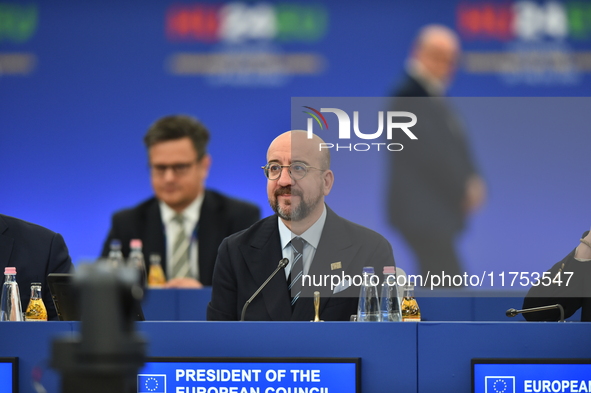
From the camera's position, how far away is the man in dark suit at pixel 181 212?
212 inches

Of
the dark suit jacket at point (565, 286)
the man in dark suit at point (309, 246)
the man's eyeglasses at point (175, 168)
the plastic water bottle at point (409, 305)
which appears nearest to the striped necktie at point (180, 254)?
the man's eyeglasses at point (175, 168)

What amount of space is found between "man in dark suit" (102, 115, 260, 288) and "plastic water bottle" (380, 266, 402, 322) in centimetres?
321

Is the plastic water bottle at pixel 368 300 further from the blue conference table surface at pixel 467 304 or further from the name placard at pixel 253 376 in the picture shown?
the blue conference table surface at pixel 467 304

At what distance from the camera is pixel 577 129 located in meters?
2.34

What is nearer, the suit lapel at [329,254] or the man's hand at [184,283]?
the suit lapel at [329,254]

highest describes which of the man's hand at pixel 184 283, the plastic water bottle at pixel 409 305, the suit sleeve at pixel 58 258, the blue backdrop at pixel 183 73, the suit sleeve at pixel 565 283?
the blue backdrop at pixel 183 73

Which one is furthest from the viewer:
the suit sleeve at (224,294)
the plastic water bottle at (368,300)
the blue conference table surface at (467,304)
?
the blue conference table surface at (467,304)

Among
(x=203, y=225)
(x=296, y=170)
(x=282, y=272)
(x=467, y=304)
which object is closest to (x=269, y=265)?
(x=282, y=272)

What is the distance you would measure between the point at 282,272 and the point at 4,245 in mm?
1072

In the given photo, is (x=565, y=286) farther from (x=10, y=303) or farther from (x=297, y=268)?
(x=10, y=303)

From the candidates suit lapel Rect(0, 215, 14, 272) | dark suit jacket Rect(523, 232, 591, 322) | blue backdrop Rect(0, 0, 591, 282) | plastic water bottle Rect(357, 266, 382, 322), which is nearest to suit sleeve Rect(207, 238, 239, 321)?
plastic water bottle Rect(357, 266, 382, 322)

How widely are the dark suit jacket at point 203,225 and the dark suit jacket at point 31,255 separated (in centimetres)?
256

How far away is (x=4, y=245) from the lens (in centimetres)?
275

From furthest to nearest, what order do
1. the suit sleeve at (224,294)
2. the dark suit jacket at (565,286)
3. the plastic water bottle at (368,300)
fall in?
the suit sleeve at (224,294), the dark suit jacket at (565,286), the plastic water bottle at (368,300)
